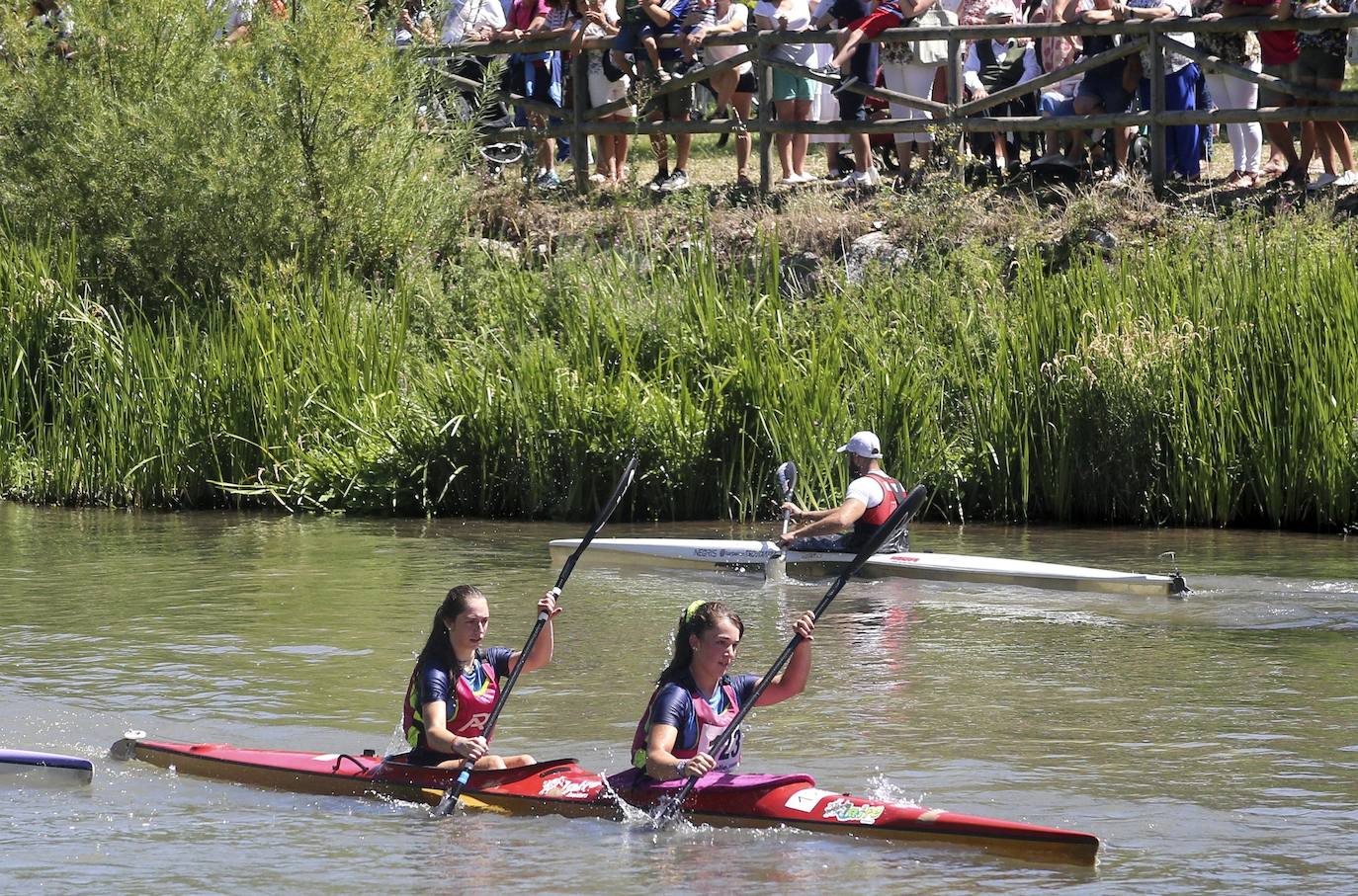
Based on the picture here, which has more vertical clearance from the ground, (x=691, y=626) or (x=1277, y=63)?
(x=1277, y=63)

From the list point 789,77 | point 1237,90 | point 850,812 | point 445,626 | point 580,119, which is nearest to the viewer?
point 850,812

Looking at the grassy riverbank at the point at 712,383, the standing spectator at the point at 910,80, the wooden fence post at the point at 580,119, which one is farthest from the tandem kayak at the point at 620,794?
the wooden fence post at the point at 580,119

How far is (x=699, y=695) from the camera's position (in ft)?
25.2

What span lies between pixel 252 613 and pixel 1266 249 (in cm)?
807

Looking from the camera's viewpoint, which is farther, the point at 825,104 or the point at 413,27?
the point at 825,104

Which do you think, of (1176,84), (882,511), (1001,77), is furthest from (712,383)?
(1001,77)

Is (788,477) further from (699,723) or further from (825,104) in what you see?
(825,104)

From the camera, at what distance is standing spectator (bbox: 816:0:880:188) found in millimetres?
17688

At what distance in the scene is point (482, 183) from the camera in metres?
20.3

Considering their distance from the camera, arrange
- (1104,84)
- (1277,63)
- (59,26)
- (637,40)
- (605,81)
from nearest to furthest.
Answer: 1. (1277,63)
2. (1104,84)
3. (637,40)
4. (59,26)
5. (605,81)

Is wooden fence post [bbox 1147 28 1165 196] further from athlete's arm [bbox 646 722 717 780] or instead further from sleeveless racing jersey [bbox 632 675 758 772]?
athlete's arm [bbox 646 722 717 780]

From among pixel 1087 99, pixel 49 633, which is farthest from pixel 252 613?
pixel 1087 99

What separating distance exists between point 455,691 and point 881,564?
5312 mm

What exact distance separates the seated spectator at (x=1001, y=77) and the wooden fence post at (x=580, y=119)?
3832 mm
